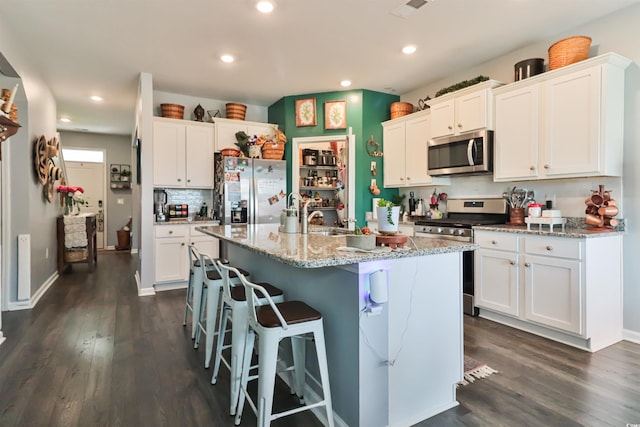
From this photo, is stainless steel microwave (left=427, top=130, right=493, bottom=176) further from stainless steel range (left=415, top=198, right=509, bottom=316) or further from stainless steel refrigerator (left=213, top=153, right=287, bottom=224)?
stainless steel refrigerator (left=213, top=153, right=287, bottom=224)

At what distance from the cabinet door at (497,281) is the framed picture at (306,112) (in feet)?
9.60

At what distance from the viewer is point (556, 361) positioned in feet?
8.10

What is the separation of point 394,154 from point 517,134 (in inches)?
67.8

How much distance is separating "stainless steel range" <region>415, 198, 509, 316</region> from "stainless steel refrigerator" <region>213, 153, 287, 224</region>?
2.04m

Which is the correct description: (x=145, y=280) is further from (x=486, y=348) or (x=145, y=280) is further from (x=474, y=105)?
(x=474, y=105)

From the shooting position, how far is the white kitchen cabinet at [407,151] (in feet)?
14.3

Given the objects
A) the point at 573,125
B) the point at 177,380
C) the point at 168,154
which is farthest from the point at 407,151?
the point at 177,380

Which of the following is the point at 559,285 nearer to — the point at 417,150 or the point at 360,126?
the point at 417,150

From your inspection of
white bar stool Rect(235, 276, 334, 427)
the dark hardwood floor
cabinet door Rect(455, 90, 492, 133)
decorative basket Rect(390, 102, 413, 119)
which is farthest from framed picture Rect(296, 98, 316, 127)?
white bar stool Rect(235, 276, 334, 427)

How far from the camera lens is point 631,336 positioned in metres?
2.84

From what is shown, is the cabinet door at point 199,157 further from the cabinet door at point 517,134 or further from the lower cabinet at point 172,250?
the cabinet door at point 517,134

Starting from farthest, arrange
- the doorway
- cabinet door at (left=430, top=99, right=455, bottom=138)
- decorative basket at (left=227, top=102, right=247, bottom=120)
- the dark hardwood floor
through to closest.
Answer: the doorway < decorative basket at (left=227, top=102, right=247, bottom=120) < cabinet door at (left=430, top=99, right=455, bottom=138) < the dark hardwood floor

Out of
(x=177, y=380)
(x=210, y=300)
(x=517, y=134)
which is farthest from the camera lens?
(x=517, y=134)

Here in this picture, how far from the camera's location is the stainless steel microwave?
141 inches
